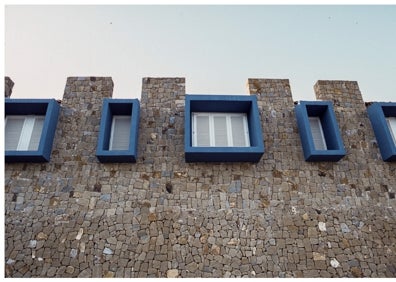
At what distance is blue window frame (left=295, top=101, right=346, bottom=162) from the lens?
21.5 feet

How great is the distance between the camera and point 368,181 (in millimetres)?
→ 6637

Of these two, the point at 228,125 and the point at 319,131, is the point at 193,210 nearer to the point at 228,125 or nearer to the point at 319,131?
the point at 228,125

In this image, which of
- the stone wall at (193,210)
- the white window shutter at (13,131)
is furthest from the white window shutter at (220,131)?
the white window shutter at (13,131)

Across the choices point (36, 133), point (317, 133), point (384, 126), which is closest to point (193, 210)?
point (317, 133)

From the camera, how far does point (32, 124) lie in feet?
23.5

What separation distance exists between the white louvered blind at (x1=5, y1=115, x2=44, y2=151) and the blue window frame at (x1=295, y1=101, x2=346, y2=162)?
274 inches

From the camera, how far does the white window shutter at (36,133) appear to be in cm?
685

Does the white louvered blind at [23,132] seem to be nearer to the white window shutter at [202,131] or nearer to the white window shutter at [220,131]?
the white window shutter at [202,131]

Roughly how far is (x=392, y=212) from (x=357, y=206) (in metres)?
0.83

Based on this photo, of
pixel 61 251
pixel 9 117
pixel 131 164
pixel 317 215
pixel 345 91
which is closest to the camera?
pixel 61 251

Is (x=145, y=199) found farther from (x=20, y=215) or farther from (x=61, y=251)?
(x=20, y=215)

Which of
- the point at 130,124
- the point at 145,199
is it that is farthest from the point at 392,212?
the point at 130,124

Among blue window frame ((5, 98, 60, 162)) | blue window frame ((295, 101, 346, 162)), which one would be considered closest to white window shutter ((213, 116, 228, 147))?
blue window frame ((295, 101, 346, 162))

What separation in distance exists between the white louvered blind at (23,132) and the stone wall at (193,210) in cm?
53
